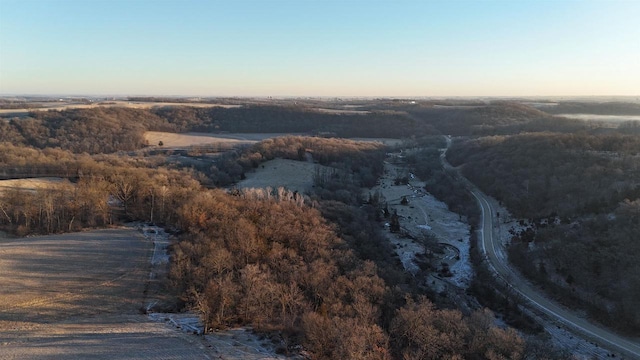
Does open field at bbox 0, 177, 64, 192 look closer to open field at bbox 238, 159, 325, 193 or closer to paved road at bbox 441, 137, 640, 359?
open field at bbox 238, 159, 325, 193

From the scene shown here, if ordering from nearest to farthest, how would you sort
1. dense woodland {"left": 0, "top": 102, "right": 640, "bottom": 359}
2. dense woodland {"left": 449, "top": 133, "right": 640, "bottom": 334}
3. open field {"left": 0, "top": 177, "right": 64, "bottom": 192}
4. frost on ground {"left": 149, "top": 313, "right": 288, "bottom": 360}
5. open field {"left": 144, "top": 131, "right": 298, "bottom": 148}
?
frost on ground {"left": 149, "top": 313, "right": 288, "bottom": 360} < dense woodland {"left": 0, "top": 102, "right": 640, "bottom": 359} < dense woodland {"left": 449, "top": 133, "right": 640, "bottom": 334} < open field {"left": 0, "top": 177, "right": 64, "bottom": 192} < open field {"left": 144, "top": 131, "right": 298, "bottom": 148}

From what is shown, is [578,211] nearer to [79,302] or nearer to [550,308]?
[550,308]

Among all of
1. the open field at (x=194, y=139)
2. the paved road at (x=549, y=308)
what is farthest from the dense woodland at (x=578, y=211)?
the open field at (x=194, y=139)

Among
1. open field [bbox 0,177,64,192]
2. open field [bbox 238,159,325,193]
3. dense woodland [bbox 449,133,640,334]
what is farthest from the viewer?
open field [bbox 238,159,325,193]

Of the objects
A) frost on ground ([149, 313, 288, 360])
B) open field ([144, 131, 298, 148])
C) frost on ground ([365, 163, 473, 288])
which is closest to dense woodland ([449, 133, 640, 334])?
frost on ground ([365, 163, 473, 288])

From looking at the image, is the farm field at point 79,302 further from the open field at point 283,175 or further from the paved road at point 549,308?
the open field at point 283,175

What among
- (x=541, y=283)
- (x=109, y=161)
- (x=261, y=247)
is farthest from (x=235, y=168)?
(x=541, y=283)

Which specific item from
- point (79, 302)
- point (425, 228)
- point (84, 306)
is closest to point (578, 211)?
point (425, 228)
